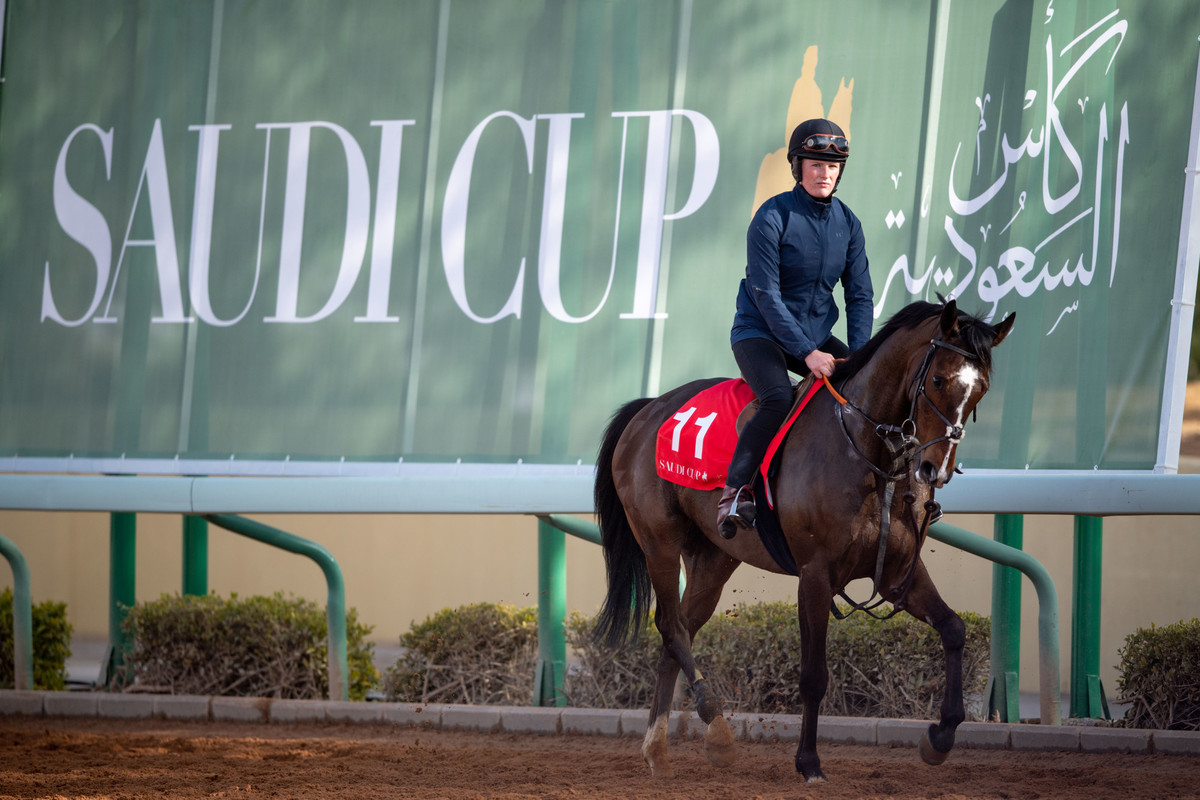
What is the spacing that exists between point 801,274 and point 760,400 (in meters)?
0.63

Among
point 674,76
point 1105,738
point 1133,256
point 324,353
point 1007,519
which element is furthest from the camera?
point 324,353

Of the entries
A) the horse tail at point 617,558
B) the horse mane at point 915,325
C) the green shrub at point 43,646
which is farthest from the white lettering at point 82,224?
the horse mane at point 915,325

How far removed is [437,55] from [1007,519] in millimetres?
4859

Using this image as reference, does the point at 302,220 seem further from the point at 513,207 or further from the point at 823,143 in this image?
the point at 823,143

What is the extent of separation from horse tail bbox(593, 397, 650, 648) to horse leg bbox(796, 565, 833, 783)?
52.9 inches

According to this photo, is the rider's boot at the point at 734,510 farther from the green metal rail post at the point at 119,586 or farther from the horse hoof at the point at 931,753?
the green metal rail post at the point at 119,586

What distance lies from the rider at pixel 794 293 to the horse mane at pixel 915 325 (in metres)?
0.09

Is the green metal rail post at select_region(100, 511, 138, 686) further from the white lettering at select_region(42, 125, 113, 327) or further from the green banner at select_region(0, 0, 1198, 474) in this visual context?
the white lettering at select_region(42, 125, 113, 327)

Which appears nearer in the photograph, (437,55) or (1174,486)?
(1174,486)

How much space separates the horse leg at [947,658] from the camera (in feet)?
17.2

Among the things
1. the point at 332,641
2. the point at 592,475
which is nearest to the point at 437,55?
the point at 592,475

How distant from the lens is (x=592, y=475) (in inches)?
309

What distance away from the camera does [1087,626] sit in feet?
23.3

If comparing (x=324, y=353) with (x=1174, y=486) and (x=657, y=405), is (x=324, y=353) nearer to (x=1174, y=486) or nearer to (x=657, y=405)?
(x=657, y=405)
